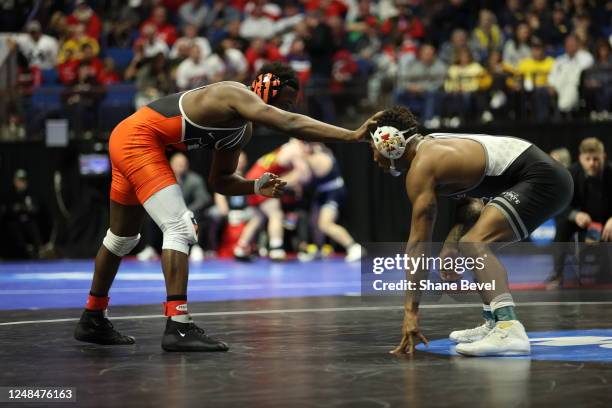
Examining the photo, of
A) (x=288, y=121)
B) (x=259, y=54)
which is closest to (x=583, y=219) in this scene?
(x=288, y=121)

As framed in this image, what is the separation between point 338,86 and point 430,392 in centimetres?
1053

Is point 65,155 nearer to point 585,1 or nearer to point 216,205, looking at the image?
point 216,205

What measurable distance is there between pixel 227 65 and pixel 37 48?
11.2 ft

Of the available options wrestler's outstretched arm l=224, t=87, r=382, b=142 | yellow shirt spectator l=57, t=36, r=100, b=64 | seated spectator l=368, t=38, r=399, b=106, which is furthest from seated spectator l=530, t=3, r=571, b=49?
wrestler's outstretched arm l=224, t=87, r=382, b=142

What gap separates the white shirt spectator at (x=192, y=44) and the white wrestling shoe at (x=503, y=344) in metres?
10.9

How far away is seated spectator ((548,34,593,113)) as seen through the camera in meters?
12.5

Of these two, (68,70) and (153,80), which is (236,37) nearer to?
(153,80)

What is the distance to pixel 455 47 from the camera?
45.7ft

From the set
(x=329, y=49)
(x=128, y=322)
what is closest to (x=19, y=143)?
(x=329, y=49)

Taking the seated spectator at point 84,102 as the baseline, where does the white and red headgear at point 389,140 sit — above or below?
below

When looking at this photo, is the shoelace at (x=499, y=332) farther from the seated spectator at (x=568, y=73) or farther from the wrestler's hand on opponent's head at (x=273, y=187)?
the seated spectator at (x=568, y=73)

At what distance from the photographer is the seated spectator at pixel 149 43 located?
1605cm

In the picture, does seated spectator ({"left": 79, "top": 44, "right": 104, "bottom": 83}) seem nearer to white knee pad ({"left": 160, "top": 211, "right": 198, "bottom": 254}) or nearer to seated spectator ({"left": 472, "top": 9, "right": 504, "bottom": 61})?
seated spectator ({"left": 472, "top": 9, "right": 504, "bottom": 61})

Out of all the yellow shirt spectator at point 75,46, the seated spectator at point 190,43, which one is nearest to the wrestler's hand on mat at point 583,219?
the seated spectator at point 190,43
